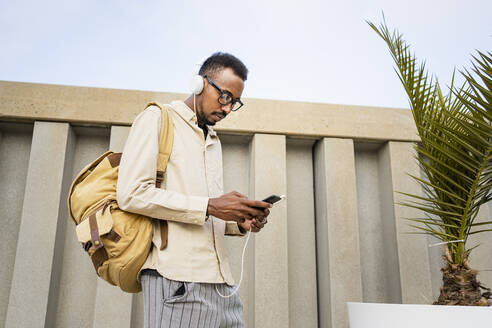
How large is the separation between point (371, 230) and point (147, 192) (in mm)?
2841

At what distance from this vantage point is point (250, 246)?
356cm

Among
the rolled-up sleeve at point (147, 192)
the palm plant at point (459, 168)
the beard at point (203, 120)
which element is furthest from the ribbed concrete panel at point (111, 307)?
the palm plant at point (459, 168)

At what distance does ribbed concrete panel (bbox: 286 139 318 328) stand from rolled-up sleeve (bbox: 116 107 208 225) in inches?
92.1

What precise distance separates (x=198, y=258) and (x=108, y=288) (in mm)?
2050

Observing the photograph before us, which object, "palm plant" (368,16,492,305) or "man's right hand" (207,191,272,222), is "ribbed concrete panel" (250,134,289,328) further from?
"man's right hand" (207,191,272,222)

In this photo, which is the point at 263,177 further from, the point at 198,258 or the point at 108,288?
the point at 198,258

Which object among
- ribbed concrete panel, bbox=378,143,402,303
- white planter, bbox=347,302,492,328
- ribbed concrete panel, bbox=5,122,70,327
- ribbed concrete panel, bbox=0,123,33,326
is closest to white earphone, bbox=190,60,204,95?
white planter, bbox=347,302,492,328

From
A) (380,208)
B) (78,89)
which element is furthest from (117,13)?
(380,208)

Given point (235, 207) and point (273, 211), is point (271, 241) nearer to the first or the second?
point (273, 211)

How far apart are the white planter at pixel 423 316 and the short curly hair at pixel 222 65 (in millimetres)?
1402

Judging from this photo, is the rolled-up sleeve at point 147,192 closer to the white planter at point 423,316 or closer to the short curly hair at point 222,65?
the short curly hair at point 222,65

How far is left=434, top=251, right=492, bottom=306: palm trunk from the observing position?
2305mm

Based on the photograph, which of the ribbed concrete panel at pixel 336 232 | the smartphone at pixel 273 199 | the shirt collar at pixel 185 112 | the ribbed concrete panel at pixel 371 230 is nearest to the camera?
the smartphone at pixel 273 199

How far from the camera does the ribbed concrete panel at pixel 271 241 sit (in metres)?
3.35
